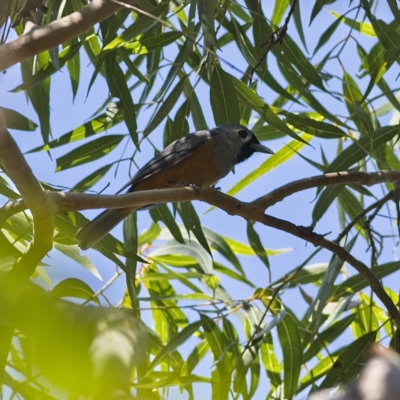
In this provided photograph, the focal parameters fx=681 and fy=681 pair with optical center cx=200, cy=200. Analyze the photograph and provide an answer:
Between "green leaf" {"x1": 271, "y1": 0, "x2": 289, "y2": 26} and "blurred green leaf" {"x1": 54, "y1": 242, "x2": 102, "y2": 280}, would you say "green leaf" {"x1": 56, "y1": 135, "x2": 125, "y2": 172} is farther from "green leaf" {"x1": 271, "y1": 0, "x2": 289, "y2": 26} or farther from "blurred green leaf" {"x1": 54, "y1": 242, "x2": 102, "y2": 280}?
"green leaf" {"x1": 271, "y1": 0, "x2": 289, "y2": 26}

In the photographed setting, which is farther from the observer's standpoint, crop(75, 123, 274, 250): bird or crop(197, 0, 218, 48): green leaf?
crop(75, 123, 274, 250): bird

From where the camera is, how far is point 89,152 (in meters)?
3.60

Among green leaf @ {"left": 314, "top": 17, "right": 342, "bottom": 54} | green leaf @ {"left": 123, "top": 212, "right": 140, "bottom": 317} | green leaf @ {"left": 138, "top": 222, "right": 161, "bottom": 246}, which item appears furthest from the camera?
green leaf @ {"left": 138, "top": 222, "right": 161, "bottom": 246}

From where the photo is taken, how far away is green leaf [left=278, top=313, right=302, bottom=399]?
3268 millimetres

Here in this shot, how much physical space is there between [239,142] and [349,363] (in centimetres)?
155

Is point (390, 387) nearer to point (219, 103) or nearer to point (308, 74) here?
point (219, 103)

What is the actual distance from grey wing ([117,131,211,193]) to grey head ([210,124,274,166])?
125 mm

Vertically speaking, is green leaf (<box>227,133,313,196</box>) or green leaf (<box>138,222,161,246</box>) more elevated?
green leaf (<box>227,133,313,196</box>)

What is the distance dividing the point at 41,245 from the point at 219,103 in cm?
124

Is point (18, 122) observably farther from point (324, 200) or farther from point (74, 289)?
point (324, 200)

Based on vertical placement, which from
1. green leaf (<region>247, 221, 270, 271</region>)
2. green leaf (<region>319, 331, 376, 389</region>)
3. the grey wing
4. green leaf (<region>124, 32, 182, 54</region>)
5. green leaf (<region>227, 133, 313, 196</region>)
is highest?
green leaf (<region>227, 133, 313, 196</region>)

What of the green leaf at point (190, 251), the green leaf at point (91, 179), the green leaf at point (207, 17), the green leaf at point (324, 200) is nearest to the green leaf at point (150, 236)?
the green leaf at point (190, 251)

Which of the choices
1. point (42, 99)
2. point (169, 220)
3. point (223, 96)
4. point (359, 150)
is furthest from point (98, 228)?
point (359, 150)

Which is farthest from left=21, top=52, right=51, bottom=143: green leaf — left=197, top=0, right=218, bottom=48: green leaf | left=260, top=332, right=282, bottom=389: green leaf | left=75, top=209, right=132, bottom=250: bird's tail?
left=260, top=332, right=282, bottom=389: green leaf
